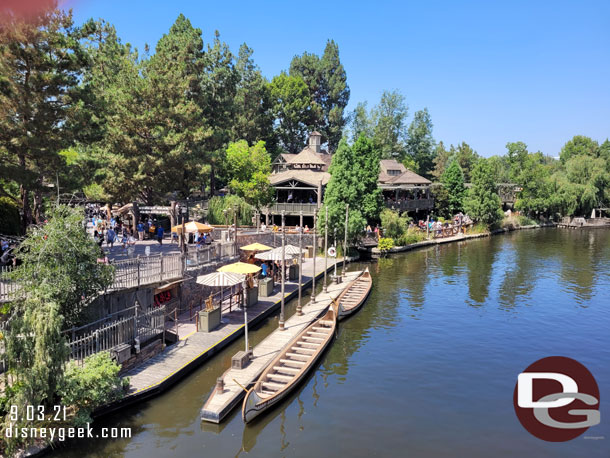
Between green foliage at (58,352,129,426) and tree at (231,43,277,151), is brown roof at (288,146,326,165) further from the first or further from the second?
green foliage at (58,352,129,426)

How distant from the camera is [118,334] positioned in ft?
57.4

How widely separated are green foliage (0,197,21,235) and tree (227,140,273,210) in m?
25.9

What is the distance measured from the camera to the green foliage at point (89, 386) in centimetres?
1381

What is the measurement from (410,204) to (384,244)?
62.3 ft

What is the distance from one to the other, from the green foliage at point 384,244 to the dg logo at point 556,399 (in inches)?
1091

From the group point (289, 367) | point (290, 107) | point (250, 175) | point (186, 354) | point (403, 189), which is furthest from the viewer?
point (290, 107)

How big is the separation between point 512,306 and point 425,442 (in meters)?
19.8

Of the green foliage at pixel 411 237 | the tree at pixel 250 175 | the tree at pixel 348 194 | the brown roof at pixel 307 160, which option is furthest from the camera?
the brown roof at pixel 307 160

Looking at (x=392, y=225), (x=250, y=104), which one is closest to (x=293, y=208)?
(x=392, y=225)

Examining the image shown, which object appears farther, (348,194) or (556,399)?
(348,194)

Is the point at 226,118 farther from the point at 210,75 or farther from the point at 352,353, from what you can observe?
the point at 352,353

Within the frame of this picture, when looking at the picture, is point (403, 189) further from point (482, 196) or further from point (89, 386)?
point (89, 386)

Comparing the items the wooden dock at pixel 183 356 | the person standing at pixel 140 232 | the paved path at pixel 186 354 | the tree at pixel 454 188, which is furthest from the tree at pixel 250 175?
the tree at pixel 454 188

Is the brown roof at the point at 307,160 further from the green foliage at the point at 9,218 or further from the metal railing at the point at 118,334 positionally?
the metal railing at the point at 118,334
